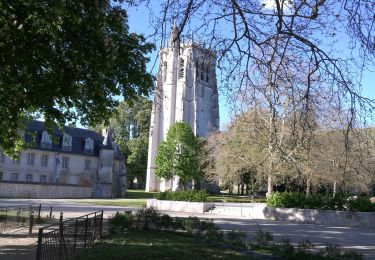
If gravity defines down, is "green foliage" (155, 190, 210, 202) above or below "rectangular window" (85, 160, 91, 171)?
below

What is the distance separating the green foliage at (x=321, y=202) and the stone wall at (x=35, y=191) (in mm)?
29364

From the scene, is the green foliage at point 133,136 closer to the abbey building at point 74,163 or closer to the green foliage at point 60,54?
the abbey building at point 74,163

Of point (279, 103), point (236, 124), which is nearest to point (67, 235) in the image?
point (236, 124)

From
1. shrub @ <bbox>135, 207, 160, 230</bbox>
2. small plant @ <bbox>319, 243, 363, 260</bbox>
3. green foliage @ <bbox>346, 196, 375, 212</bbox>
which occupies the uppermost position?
green foliage @ <bbox>346, 196, 375, 212</bbox>

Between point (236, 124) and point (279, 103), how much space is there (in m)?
2.51

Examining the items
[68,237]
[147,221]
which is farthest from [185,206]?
[68,237]

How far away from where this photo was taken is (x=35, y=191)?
165 ft

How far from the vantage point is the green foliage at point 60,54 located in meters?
10.1

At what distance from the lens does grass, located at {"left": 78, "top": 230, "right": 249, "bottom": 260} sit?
11.3 m

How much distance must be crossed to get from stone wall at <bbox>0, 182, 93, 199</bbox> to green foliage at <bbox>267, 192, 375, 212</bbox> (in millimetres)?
29364

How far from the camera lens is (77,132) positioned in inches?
2830

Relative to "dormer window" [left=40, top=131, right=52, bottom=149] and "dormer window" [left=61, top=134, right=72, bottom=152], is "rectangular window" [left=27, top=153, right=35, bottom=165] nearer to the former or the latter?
"dormer window" [left=40, top=131, right=52, bottom=149]

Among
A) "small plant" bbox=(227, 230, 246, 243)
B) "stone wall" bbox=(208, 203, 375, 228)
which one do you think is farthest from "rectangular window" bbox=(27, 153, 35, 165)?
"small plant" bbox=(227, 230, 246, 243)

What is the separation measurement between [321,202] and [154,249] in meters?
17.2
